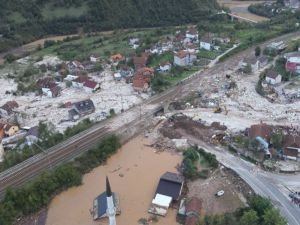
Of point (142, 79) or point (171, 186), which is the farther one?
point (142, 79)

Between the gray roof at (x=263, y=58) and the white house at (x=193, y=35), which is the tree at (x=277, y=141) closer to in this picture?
the gray roof at (x=263, y=58)

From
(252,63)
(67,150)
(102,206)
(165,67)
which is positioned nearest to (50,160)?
(67,150)

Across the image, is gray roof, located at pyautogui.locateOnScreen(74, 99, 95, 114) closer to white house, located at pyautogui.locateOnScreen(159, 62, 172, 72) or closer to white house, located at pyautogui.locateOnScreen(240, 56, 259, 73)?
white house, located at pyautogui.locateOnScreen(159, 62, 172, 72)

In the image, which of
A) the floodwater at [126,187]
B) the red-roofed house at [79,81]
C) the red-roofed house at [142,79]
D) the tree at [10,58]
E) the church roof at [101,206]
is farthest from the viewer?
the tree at [10,58]

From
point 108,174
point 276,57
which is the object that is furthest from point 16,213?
point 276,57

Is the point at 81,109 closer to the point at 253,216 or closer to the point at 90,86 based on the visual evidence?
the point at 90,86

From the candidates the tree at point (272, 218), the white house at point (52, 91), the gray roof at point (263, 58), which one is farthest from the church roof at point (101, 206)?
the gray roof at point (263, 58)

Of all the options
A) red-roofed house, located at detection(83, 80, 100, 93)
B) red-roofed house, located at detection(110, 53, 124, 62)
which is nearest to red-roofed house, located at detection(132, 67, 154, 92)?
red-roofed house, located at detection(83, 80, 100, 93)
